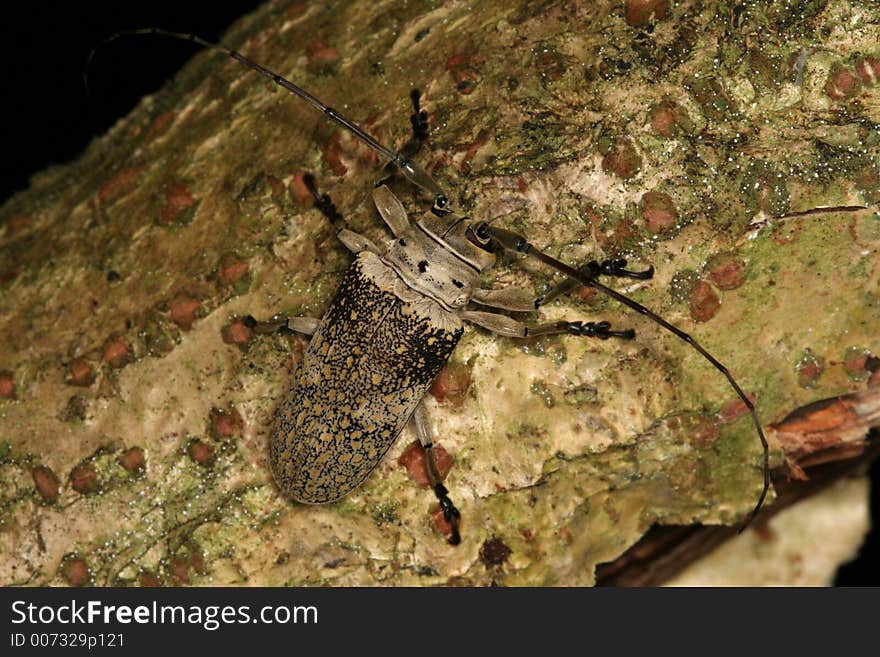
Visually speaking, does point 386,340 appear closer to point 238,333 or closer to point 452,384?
point 452,384

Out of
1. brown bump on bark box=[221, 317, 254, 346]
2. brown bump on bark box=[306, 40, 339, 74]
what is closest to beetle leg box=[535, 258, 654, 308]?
brown bump on bark box=[221, 317, 254, 346]

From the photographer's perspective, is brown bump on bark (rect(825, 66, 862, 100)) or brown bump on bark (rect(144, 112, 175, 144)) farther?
brown bump on bark (rect(144, 112, 175, 144))

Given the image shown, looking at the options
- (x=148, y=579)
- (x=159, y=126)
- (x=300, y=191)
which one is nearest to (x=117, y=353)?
(x=148, y=579)

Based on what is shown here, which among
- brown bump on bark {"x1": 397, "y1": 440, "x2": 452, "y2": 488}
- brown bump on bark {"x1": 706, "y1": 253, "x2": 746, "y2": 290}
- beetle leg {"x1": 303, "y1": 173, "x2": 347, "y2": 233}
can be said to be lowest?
brown bump on bark {"x1": 397, "y1": 440, "x2": 452, "y2": 488}

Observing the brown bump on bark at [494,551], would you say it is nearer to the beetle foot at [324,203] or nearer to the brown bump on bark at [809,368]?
the brown bump on bark at [809,368]

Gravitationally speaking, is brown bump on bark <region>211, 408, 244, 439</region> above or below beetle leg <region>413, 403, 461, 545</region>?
above

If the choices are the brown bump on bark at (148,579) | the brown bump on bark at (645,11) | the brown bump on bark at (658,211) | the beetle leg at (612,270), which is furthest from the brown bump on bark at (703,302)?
the brown bump on bark at (148,579)

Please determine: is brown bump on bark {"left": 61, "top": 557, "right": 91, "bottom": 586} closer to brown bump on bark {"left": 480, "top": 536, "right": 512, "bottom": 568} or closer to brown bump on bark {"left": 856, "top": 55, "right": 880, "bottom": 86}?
brown bump on bark {"left": 480, "top": 536, "right": 512, "bottom": 568}
